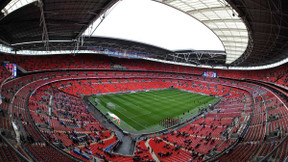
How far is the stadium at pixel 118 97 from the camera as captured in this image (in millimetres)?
15289

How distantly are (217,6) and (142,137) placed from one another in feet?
66.4

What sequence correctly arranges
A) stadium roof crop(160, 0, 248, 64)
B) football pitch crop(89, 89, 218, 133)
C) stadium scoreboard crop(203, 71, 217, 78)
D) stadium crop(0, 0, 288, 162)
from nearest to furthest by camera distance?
stadium crop(0, 0, 288, 162)
stadium roof crop(160, 0, 248, 64)
football pitch crop(89, 89, 218, 133)
stadium scoreboard crop(203, 71, 217, 78)

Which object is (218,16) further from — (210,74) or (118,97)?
(210,74)

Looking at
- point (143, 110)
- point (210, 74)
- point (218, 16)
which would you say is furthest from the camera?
point (210, 74)

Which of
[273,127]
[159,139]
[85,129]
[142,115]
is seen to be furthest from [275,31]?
[85,129]

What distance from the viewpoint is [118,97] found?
44.2 meters

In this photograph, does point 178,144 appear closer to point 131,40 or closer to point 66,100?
point 66,100

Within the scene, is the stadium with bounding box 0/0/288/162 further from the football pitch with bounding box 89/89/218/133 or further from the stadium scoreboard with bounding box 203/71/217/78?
the stadium scoreboard with bounding box 203/71/217/78

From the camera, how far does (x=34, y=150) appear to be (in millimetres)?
11852

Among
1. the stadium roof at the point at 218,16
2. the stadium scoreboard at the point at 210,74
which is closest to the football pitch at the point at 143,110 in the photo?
the stadium roof at the point at 218,16

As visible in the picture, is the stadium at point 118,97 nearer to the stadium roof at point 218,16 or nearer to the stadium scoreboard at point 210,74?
the stadium roof at point 218,16

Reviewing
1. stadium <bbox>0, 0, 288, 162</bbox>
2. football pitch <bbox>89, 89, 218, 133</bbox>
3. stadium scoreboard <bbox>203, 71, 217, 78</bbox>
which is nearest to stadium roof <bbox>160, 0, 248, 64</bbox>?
stadium <bbox>0, 0, 288, 162</bbox>

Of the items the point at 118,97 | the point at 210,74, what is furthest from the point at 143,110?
the point at 210,74

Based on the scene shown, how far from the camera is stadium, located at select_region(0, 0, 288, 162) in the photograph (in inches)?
602
